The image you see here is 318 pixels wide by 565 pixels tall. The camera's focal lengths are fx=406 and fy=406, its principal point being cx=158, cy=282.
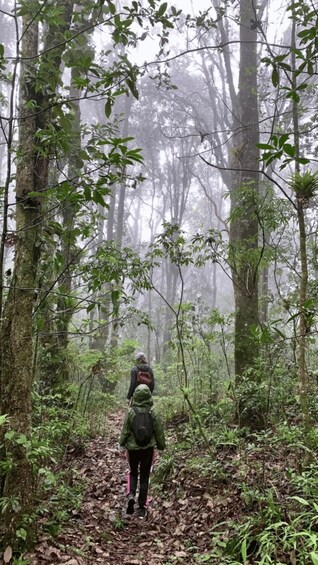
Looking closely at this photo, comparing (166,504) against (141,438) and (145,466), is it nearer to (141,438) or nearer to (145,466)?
(145,466)

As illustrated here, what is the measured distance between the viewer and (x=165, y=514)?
5109 millimetres

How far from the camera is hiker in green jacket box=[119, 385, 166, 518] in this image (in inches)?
209

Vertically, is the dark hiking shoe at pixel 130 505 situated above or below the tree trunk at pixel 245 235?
below

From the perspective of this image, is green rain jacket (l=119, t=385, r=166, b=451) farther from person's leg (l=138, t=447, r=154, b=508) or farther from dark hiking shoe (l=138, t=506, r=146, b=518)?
dark hiking shoe (l=138, t=506, r=146, b=518)

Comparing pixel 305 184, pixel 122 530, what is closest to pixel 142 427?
pixel 122 530

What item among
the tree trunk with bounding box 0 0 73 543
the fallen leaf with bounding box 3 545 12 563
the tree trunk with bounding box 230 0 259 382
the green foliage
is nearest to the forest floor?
the fallen leaf with bounding box 3 545 12 563

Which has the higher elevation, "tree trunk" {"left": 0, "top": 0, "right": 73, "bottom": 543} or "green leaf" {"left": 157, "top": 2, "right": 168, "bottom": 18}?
"green leaf" {"left": 157, "top": 2, "right": 168, "bottom": 18}

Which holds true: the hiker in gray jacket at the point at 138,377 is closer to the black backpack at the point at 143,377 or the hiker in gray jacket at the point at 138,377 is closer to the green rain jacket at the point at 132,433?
the black backpack at the point at 143,377

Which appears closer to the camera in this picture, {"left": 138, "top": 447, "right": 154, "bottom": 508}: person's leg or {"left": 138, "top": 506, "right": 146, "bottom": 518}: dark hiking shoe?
{"left": 138, "top": 506, "right": 146, "bottom": 518}: dark hiking shoe

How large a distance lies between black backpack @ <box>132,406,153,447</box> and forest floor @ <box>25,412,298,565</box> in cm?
86

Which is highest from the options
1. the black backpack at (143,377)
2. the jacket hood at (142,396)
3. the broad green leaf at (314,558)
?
the black backpack at (143,377)

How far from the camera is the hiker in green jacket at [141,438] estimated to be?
532 centimetres

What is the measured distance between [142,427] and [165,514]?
1.09 meters

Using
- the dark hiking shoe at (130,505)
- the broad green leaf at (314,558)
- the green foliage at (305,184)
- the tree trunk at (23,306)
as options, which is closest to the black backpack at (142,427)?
the dark hiking shoe at (130,505)
